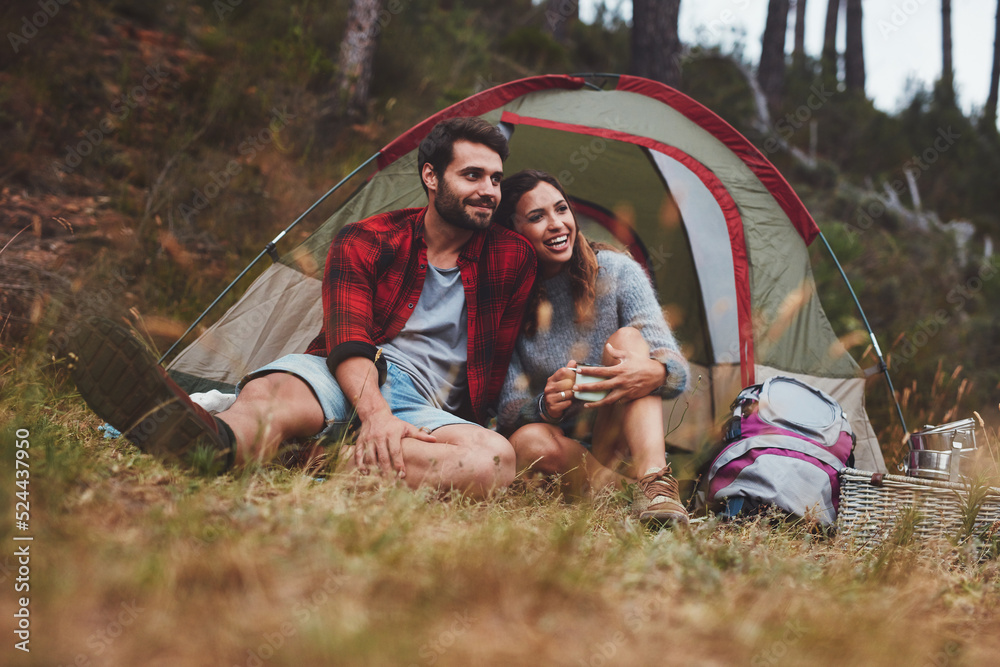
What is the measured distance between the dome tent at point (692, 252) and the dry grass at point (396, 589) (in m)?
1.30

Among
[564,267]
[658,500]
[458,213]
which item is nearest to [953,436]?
[658,500]

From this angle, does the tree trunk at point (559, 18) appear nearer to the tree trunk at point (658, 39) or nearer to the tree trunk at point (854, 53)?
the tree trunk at point (854, 53)

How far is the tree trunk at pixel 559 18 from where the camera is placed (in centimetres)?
847

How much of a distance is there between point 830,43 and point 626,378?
36.9 ft

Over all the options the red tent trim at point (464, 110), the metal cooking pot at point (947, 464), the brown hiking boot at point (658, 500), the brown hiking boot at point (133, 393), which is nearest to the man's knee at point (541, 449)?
the brown hiking boot at point (658, 500)

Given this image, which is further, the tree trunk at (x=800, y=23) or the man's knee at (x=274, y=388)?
the tree trunk at (x=800, y=23)

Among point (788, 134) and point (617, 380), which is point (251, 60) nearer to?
point (617, 380)

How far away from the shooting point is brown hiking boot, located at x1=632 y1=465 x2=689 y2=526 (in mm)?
2053

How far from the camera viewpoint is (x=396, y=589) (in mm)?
1227

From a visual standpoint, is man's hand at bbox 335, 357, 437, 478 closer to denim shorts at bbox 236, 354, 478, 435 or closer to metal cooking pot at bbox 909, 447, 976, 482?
denim shorts at bbox 236, 354, 478, 435

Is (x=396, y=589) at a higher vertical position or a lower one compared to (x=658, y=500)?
higher

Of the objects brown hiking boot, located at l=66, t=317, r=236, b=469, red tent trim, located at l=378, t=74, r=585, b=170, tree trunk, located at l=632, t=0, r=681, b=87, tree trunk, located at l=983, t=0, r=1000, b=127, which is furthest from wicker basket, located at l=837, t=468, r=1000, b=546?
tree trunk, located at l=983, t=0, r=1000, b=127

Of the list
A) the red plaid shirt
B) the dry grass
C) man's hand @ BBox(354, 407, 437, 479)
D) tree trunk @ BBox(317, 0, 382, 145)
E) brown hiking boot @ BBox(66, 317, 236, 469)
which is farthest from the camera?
tree trunk @ BBox(317, 0, 382, 145)

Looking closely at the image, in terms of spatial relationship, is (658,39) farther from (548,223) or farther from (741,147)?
(548,223)
